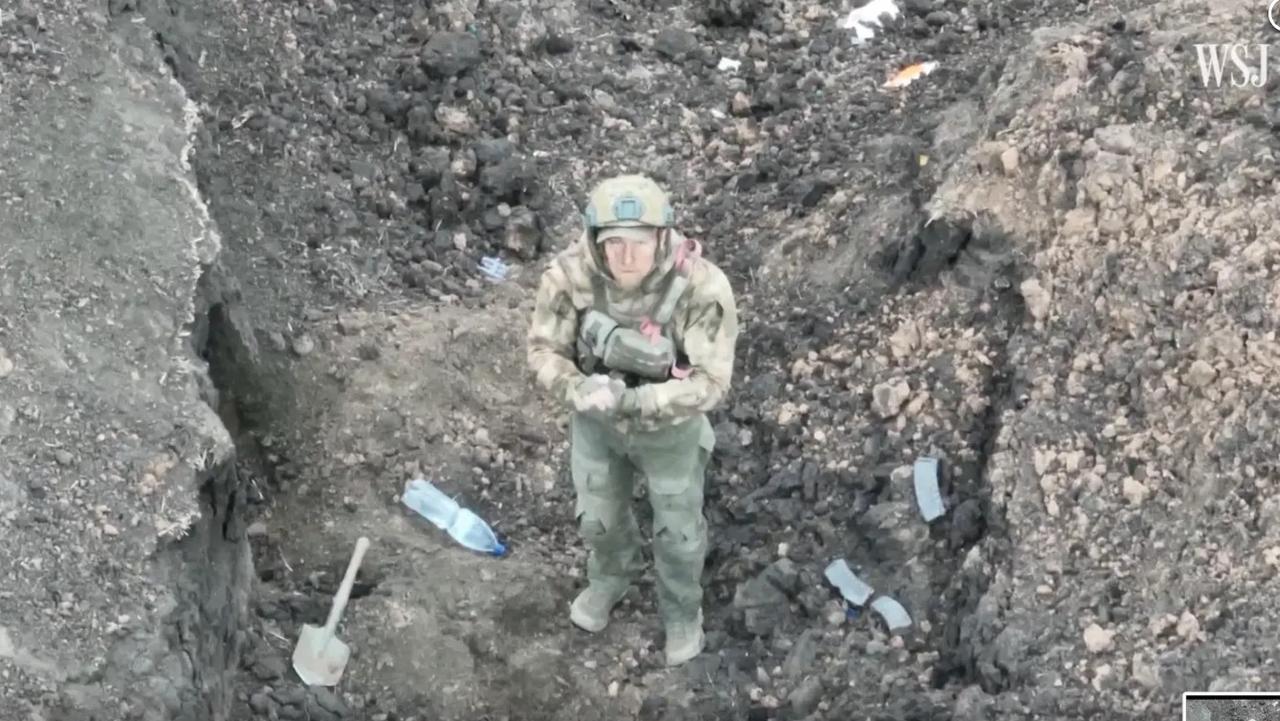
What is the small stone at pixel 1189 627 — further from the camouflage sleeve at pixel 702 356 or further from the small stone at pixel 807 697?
the camouflage sleeve at pixel 702 356

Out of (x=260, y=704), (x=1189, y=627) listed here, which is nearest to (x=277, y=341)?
(x=260, y=704)

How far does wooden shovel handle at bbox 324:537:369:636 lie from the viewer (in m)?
6.20

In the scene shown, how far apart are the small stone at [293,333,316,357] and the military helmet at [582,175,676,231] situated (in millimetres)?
2485

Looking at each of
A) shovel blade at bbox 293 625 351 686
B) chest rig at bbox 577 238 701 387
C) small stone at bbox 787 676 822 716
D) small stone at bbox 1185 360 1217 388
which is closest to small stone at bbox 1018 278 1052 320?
small stone at bbox 1185 360 1217 388

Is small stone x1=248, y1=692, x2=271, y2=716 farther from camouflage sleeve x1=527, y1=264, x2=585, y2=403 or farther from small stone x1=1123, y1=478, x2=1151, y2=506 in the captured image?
small stone x1=1123, y1=478, x2=1151, y2=506

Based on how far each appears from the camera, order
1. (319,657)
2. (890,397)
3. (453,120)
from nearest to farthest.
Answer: (319,657)
(890,397)
(453,120)

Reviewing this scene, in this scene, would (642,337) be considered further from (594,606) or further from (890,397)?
(890,397)

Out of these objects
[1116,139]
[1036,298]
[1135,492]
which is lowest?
[1135,492]

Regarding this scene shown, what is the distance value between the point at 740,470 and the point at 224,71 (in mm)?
3209

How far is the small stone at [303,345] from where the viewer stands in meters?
7.23

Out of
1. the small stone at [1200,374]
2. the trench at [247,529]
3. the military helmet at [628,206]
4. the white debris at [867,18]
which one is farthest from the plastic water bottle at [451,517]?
the white debris at [867,18]

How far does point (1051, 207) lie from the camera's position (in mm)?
6910

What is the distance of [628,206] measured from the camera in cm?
504

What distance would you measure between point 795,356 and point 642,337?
2043 millimetres
